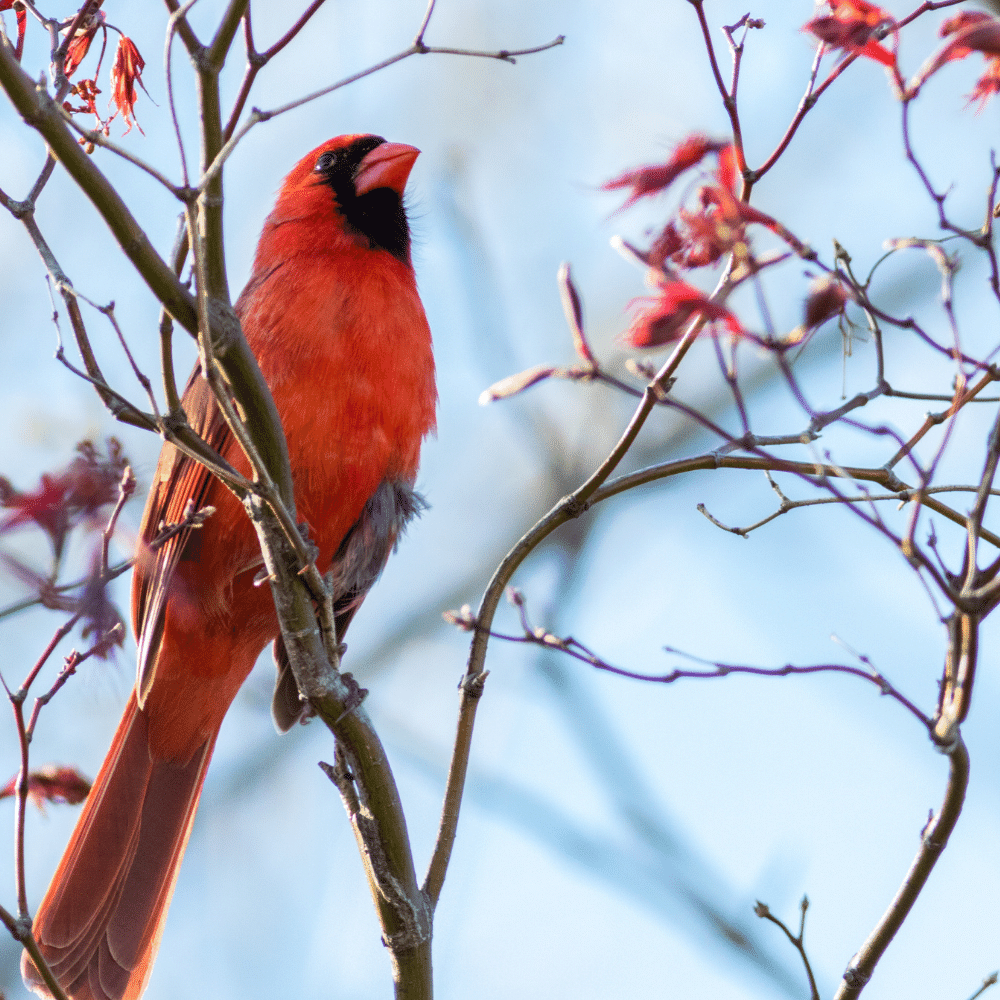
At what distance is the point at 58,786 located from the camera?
2.24 m

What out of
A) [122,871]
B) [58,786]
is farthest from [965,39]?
[122,871]

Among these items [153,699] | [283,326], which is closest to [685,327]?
[283,326]

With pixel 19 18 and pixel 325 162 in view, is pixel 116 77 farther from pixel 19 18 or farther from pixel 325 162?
pixel 325 162

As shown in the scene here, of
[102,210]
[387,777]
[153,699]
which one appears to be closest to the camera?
[102,210]

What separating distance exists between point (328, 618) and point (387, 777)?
296 mm

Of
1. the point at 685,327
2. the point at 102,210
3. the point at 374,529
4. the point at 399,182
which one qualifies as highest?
the point at 399,182

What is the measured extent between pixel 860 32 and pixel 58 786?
6.05 ft

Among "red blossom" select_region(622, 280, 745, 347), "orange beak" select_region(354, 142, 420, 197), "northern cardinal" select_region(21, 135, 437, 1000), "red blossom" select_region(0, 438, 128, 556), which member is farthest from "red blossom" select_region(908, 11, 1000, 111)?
"orange beak" select_region(354, 142, 420, 197)

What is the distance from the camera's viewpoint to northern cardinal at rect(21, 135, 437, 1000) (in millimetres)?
2773

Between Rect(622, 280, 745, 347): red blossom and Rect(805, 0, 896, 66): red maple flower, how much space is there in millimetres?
402

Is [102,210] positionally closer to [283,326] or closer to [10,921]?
[10,921]

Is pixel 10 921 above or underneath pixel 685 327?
underneath

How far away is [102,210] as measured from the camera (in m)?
1.52

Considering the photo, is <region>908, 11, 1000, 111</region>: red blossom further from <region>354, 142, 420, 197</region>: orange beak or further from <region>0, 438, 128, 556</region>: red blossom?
<region>354, 142, 420, 197</region>: orange beak
